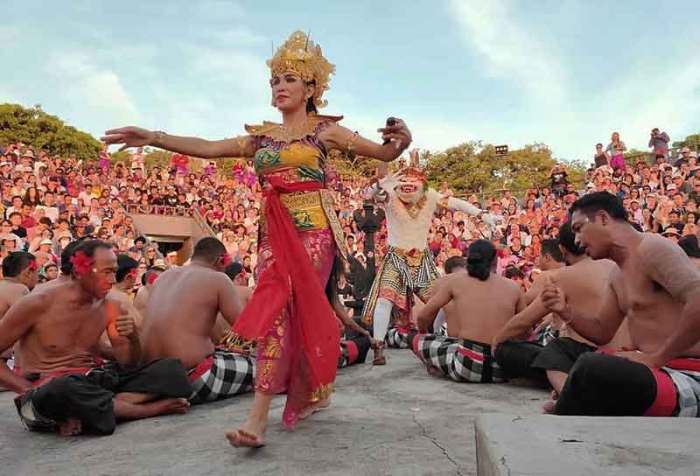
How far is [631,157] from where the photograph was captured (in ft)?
63.2

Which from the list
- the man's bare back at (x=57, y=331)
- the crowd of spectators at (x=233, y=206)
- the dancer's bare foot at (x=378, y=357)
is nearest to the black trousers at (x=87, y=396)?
the man's bare back at (x=57, y=331)

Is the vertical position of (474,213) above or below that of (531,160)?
below

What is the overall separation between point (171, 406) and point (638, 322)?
2.47m

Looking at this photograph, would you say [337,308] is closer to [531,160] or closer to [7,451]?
[7,451]

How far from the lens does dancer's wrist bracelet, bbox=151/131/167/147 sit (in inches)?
132

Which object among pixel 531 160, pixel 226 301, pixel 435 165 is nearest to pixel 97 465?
pixel 226 301

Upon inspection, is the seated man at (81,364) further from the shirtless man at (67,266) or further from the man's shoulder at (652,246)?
the man's shoulder at (652,246)

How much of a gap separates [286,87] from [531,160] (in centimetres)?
3687

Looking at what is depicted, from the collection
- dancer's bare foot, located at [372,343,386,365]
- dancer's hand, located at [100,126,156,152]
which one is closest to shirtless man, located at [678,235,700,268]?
dancer's bare foot, located at [372,343,386,365]

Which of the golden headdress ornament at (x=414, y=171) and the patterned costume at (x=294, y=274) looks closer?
the patterned costume at (x=294, y=274)

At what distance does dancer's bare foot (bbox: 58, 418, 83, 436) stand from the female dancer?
0.91m

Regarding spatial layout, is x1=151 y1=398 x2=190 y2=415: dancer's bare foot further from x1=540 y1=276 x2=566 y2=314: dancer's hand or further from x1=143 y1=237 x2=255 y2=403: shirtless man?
x1=540 y1=276 x2=566 y2=314: dancer's hand

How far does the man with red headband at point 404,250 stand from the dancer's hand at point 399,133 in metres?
2.81

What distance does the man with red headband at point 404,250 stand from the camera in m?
5.96
